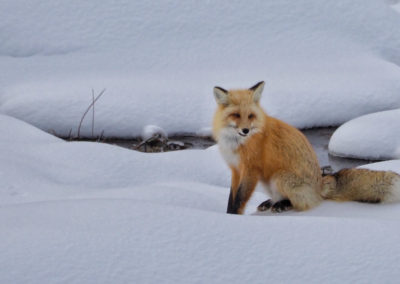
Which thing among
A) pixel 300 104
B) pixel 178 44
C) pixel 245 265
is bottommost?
pixel 245 265

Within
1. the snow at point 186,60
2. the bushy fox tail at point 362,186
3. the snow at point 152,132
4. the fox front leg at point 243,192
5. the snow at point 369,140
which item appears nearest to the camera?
the bushy fox tail at point 362,186

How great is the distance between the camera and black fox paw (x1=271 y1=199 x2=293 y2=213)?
368cm

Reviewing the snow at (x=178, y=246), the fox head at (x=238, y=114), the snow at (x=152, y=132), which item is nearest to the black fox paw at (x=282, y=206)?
the fox head at (x=238, y=114)

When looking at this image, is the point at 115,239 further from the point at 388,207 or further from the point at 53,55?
the point at 53,55

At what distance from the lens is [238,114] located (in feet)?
12.0

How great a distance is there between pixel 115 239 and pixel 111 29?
5.55 m

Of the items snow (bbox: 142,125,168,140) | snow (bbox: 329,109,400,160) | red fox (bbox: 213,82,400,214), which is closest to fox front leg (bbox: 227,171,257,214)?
red fox (bbox: 213,82,400,214)

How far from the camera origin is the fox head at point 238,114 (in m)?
3.61

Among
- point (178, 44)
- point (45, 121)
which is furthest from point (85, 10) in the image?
point (45, 121)

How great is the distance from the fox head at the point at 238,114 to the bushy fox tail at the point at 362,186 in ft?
1.89

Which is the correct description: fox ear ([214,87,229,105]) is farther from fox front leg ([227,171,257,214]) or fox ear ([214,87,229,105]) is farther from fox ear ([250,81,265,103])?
fox front leg ([227,171,257,214])

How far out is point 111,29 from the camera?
25.3 feet

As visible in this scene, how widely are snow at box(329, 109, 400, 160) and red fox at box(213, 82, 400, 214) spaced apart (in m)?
2.15

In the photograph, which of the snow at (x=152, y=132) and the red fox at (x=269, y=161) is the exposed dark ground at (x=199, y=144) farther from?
the red fox at (x=269, y=161)
